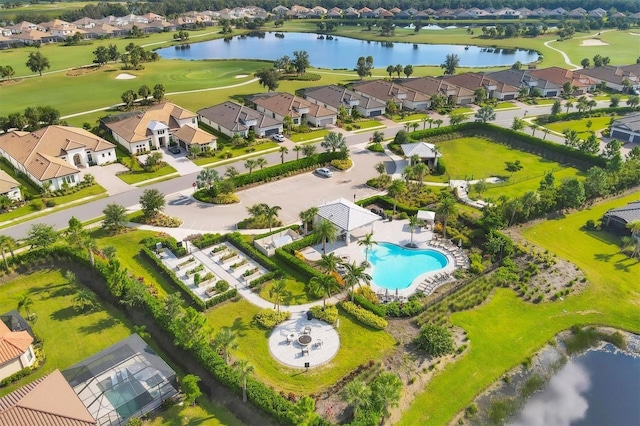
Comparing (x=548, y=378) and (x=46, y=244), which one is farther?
(x=46, y=244)

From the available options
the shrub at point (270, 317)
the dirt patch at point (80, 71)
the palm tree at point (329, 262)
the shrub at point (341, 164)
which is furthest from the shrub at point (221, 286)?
the dirt patch at point (80, 71)

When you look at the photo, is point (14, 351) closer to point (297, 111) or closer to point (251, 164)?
point (251, 164)

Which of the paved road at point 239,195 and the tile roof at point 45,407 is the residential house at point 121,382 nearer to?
the tile roof at point 45,407

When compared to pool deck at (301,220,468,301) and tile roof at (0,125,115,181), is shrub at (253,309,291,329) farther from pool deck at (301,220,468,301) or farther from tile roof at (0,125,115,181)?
tile roof at (0,125,115,181)

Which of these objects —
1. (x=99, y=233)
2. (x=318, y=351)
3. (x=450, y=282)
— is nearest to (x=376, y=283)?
(x=450, y=282)

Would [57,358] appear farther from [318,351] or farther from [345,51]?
[345,51]

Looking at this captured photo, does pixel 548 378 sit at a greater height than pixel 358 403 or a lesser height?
lesser
